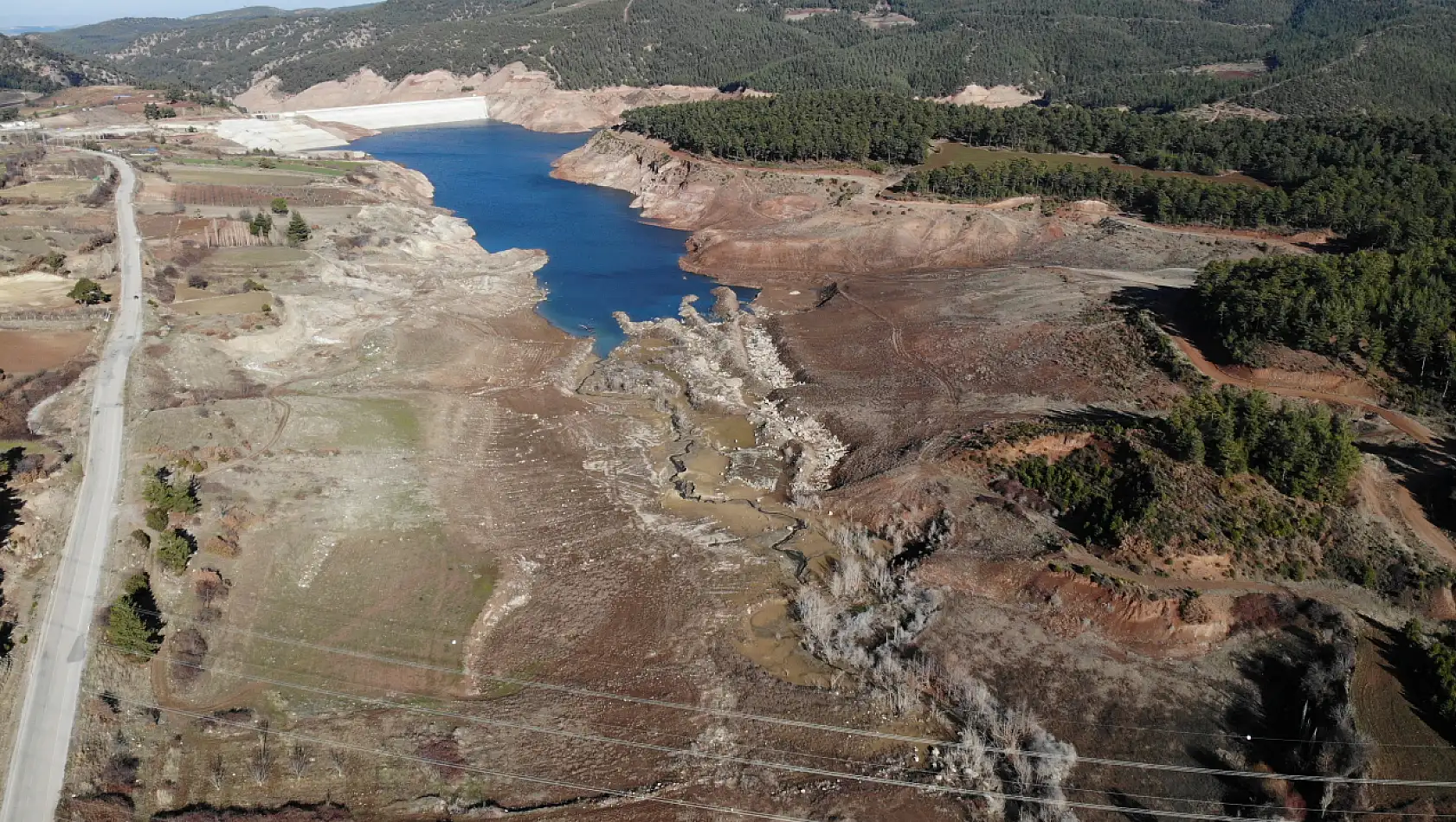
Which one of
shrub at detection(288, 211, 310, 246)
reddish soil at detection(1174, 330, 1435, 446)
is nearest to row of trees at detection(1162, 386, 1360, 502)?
reddish soil at detection(1174, 330, 1435, 446)

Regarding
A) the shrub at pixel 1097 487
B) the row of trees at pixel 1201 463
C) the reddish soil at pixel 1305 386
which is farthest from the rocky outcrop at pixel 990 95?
the shrub at pixel 1097 487

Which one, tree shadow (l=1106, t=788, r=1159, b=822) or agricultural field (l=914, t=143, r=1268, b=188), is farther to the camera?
agricultural field (l=914, t=143, r=1268, b=188)

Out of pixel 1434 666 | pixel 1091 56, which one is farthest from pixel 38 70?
pixel 1434 666

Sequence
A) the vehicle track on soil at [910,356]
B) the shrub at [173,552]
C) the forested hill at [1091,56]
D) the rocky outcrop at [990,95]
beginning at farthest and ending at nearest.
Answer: the rocky outcrop at [990,95] < the forested hill at [1091,56] < the vehicle track on soil at [910,356] < the shrub at [173,552]

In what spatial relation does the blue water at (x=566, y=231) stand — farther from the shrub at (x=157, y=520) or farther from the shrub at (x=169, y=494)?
the shrub at (x=157, y=520)

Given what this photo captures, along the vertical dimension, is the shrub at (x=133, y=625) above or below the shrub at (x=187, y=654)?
above

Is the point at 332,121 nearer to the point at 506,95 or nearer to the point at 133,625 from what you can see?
the point at 506,95

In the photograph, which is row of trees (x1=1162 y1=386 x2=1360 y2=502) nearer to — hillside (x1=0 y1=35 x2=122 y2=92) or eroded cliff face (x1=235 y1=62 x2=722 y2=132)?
eroded cliff face (x1=235 y1=62 x2=722 y2=132)
